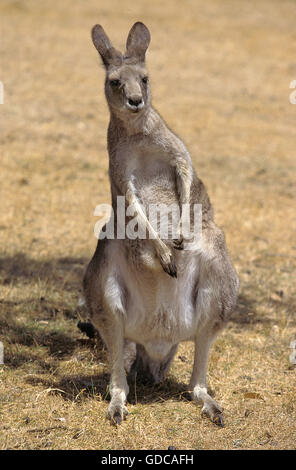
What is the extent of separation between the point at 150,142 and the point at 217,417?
1.38 metres

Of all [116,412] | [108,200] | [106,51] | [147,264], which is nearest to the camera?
[116,412]

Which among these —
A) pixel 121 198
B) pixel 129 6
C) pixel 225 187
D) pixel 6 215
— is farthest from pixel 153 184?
pixel 129 6

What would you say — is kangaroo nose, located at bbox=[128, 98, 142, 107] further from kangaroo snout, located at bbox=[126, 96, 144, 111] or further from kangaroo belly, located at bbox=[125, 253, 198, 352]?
kangaroo belly, located at bbox=[125, 253, 198, 352]

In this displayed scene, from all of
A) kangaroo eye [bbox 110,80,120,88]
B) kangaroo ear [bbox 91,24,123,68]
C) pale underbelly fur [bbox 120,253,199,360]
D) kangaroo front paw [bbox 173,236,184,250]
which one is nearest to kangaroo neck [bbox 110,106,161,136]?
kangaroo eye [bbox 110,80,120,88]

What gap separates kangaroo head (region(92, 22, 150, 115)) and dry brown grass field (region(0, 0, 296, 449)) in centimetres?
147

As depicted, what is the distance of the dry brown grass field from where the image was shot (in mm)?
3125

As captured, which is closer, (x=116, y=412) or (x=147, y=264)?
(x=116, y=412)

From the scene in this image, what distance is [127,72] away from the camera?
3.25 meters

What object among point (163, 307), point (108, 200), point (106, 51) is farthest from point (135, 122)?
point (108, 200)

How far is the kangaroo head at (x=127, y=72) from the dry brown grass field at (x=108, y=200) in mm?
1472

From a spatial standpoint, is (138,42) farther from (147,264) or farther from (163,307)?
(163,307)

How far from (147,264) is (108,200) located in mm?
3865

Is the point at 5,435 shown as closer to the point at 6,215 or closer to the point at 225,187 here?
the point at 6,215

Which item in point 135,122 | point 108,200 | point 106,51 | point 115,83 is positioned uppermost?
point 106,51
